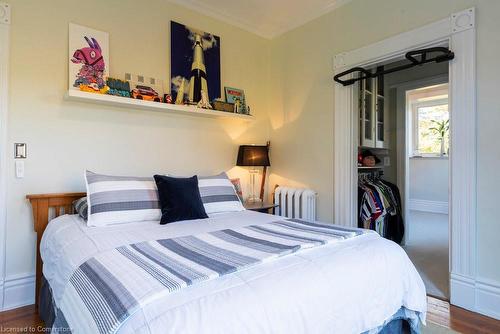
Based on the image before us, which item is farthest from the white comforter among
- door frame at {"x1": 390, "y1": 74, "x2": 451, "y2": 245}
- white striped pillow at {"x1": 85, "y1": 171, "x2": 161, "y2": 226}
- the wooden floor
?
door frame at {"x1": 390, "y1": 74, "x2": 451, "y2": 245}

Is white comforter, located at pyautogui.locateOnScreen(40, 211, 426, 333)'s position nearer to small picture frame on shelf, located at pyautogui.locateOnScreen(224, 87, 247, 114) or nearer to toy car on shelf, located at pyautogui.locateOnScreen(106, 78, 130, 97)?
toy car on shelf, located at pyautogui.locateOnScreen(106, 78, 130, 97)

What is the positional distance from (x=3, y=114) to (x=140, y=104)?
961mm

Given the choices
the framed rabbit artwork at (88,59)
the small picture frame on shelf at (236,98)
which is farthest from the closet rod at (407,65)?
the framed rabbit artwork at (88,59)

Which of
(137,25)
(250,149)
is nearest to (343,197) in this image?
(250,149)

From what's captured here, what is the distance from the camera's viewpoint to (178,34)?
9.70 feet

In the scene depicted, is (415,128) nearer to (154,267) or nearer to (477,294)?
(477,294)

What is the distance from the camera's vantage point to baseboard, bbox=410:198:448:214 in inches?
236

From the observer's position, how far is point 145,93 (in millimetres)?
2682

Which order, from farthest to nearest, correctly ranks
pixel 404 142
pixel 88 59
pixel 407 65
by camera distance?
pixel 404 142 < pixel 88 59 < pixel 407 65

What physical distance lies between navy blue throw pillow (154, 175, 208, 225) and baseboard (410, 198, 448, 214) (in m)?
5.75

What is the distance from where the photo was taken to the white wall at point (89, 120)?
7.22ft

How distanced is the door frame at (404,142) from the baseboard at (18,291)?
4028mm

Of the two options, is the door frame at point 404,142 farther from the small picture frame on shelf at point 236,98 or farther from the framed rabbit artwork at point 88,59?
the framed rabbit artwork at point 88,59

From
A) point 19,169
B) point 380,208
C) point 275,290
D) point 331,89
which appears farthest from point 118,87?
point 380,208
